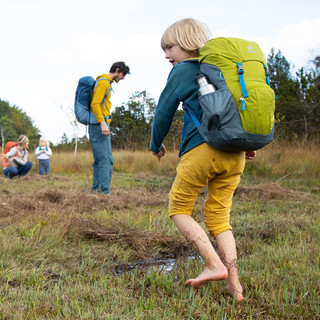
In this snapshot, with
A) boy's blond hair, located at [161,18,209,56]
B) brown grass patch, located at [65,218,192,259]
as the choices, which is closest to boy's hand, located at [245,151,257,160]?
boy's blond hair, located at [161,18,209,56]

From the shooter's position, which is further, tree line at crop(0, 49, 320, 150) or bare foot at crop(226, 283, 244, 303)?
tree line at crop(0, 49, 320, 150)

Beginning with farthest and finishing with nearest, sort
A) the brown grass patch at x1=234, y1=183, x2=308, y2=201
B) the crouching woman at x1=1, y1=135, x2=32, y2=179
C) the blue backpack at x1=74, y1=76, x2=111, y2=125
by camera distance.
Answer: the crouching woman at x1=1, y1=135, x2=32, y2=179, the brown grass patch at x1=234, y1=183, x2=308, y2=201, the blue backpack at x1=74, y1=76, x2=111, y2=125

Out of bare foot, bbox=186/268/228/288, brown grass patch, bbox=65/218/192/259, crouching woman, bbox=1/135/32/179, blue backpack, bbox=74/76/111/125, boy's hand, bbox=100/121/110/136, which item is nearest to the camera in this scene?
bare foot, bbox=186/268/228/288

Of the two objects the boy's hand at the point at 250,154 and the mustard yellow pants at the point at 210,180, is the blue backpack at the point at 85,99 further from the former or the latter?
the mustard yellow pants at the point at 210,180

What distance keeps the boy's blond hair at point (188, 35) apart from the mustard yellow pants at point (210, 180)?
63cm

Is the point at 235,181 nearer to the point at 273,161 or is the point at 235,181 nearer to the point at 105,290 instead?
the point at 105,290

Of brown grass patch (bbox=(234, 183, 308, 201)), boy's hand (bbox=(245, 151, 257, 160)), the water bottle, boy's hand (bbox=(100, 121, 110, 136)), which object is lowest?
brown grass patch (bbox=(234, 183, 308, 201))

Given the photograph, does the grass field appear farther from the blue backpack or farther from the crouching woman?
the crouching woman

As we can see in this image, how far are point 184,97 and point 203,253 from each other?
0.91 metres

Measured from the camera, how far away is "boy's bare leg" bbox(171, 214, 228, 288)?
218cm

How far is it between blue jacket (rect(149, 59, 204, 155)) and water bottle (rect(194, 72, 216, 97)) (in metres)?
0.10

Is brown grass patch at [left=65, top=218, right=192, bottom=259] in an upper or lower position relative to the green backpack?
lower

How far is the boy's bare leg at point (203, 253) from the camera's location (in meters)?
2.18

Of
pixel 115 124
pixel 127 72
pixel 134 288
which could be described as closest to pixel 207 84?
pixel 134 288
